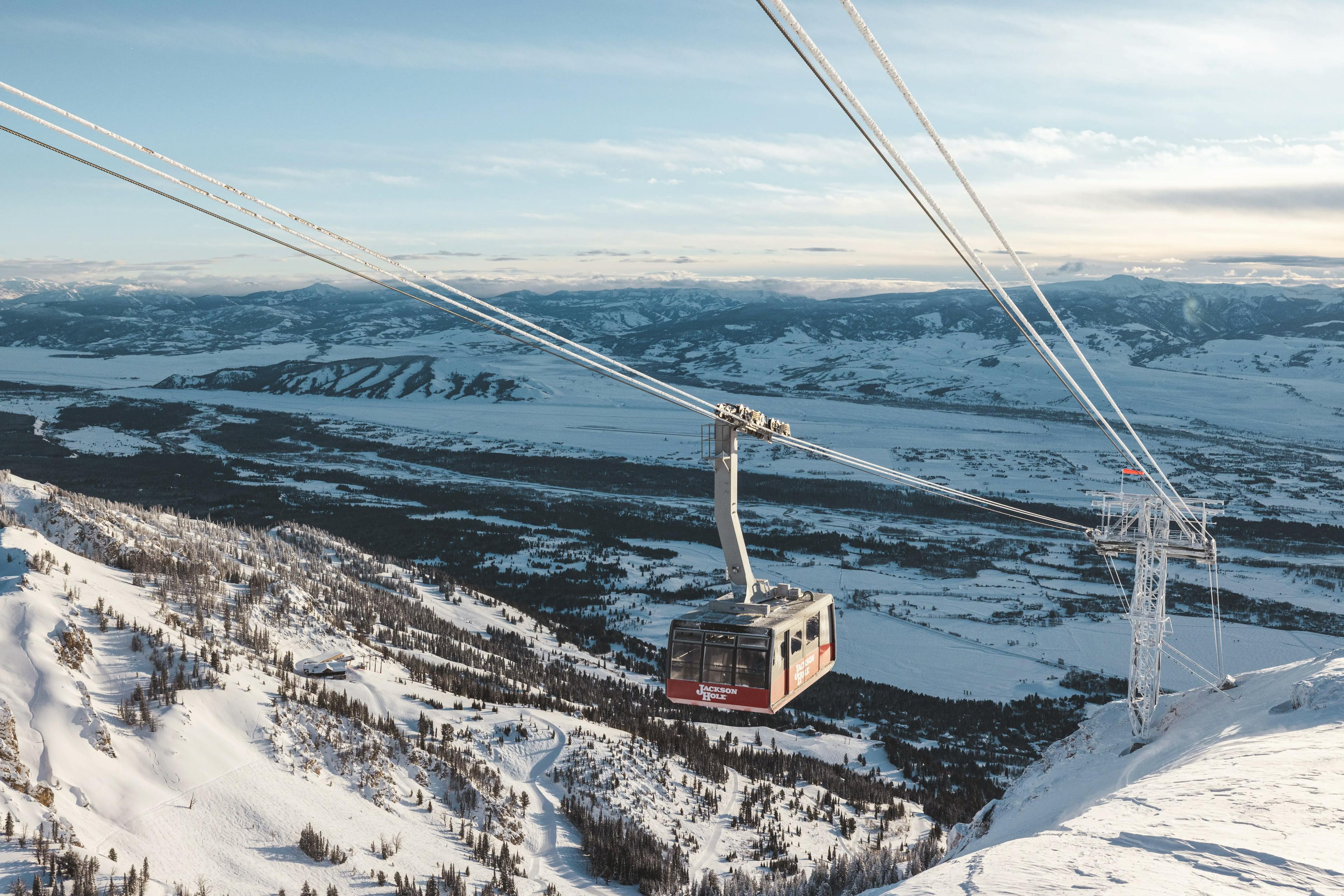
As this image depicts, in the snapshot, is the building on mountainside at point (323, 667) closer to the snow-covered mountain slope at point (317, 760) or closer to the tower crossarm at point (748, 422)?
the snow-covered mountain slope at point (317, 760)

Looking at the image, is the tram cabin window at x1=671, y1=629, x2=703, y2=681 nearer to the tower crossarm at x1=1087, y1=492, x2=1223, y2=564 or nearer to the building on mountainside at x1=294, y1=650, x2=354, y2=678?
the building on mountainside at x1=294, y1=650, x2=354, y2=678

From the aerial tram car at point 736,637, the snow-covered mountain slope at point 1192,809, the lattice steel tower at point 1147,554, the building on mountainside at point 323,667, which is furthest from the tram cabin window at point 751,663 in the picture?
the building on mountainside at point 323,667

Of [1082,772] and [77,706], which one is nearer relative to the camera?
[77,706]

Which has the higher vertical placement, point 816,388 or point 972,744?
point 816,388

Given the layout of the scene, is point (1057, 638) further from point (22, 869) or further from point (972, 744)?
point (22, 869)

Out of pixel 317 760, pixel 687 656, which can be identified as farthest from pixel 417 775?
pixel 687 656

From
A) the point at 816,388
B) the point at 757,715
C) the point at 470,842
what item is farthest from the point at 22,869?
the point at 816,388
